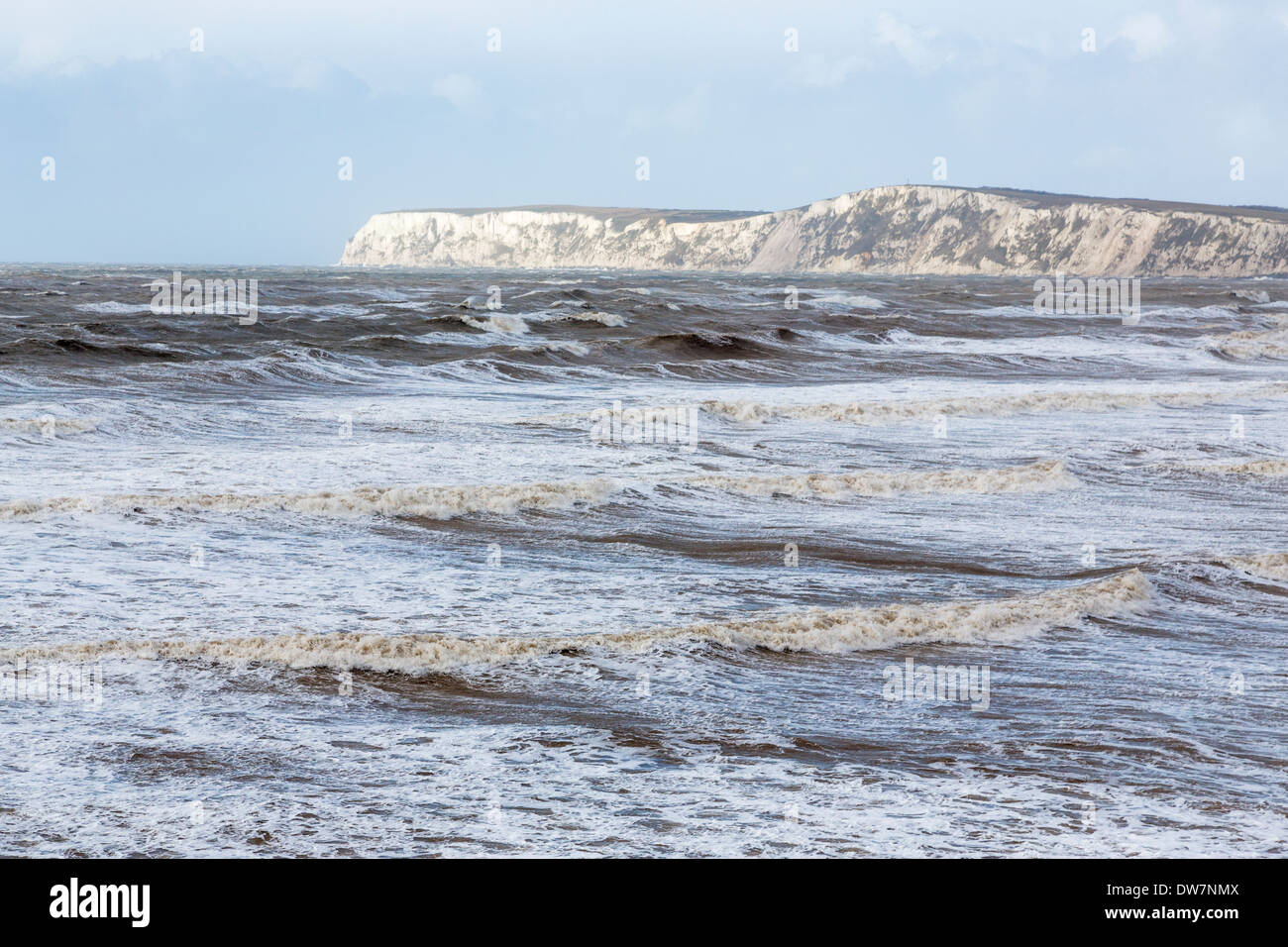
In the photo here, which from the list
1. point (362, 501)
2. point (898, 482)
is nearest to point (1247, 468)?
point (898, 482)

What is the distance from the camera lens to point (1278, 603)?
347 inches

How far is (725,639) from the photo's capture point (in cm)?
755

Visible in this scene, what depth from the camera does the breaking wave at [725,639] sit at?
7004 mm

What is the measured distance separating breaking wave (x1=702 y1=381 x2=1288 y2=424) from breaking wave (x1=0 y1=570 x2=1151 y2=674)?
10.8m

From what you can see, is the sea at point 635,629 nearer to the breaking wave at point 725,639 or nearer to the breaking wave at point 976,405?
the breaking wave at point 725,639

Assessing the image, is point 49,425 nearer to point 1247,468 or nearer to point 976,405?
point 976,405

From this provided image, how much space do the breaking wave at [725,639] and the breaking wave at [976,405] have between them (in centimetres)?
1085

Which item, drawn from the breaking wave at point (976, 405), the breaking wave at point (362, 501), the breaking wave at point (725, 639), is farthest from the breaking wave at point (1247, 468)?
the breaking wave at point (362, 501)

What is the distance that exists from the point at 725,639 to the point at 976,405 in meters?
14.4

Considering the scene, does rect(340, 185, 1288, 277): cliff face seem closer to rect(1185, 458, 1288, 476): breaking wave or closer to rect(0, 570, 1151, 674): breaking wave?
rect(1185, 458, 1288, 476): breaking wave

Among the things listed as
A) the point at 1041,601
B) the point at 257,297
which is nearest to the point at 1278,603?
the point at 1041,601

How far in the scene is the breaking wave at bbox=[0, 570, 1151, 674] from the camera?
700 cm
